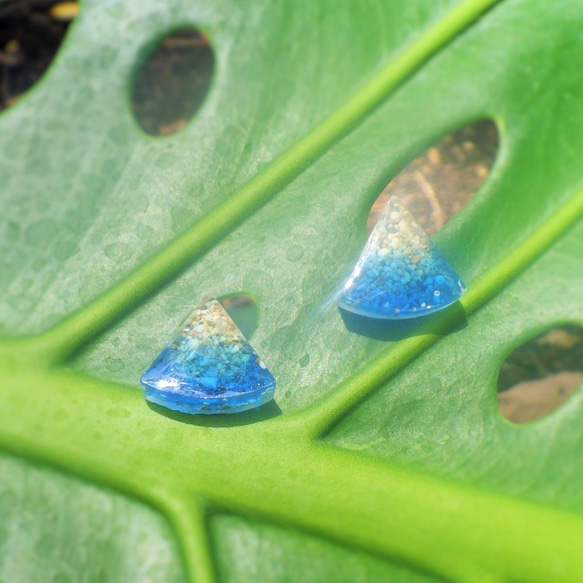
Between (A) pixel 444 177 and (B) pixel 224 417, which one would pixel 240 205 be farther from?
(A) pixel 444 177

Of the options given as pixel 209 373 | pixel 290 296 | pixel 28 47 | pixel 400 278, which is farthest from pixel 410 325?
pixel 28 47

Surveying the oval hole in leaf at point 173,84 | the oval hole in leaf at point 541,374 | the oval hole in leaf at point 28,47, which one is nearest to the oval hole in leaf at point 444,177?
the oval hole in leaf at point 541,374

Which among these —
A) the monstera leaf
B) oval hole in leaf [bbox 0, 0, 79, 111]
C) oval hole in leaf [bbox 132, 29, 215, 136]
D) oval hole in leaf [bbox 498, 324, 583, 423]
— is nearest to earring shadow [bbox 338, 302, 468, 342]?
the monstera leaf

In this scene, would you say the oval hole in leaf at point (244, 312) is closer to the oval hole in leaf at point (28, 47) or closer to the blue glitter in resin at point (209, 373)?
the blue glitter in resin at point (209, 373)

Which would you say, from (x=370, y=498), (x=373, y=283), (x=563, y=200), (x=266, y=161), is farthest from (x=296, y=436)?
(x=563, y=200)

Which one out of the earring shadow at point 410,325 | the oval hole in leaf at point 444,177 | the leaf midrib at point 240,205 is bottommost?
the earring shadow at point 410,325
